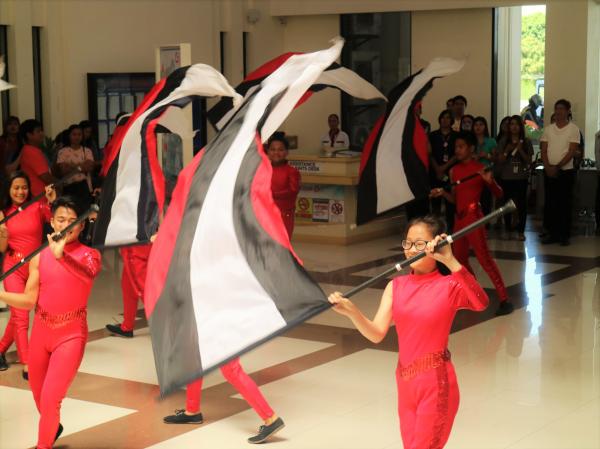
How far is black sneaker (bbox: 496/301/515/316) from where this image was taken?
33.2 ft

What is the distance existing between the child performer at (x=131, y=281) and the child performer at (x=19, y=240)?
2.60 ft

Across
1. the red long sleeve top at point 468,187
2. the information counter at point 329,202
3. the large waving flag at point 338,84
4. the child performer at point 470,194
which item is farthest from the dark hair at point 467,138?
the information counter at point 329,202

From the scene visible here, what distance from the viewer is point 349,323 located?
32.4 ft

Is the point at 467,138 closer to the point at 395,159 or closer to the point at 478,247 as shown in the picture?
the point at 478,247

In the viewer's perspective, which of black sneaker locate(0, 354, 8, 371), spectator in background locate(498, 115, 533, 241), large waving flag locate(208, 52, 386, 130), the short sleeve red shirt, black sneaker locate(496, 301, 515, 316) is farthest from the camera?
spectator in background locate(498, 115, 533, 241)

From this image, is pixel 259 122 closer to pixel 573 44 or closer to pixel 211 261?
pixel 211 261

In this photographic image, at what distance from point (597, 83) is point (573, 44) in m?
0.86

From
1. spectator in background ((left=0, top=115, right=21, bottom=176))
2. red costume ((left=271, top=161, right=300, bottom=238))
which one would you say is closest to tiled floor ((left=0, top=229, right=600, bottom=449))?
red costume ((left=271, top=161, right=300, bottom=238))

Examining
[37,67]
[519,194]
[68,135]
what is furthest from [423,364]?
[37,67]

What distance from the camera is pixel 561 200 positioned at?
1484cm

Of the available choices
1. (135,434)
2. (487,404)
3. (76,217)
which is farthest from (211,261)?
(487,404)

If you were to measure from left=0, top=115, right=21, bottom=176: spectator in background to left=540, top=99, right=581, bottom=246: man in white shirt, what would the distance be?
7114 millimetres

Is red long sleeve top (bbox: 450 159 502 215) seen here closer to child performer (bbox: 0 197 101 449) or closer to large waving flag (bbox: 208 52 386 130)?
large waving flag (bbox: 208 52 386 130)

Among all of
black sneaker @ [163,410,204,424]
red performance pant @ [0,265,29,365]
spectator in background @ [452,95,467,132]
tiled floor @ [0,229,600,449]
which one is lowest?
tiled floor @ [0,229,600,449]
